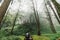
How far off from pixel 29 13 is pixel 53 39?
2.91ft

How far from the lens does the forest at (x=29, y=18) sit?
6129 mm

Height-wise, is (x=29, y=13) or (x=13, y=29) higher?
(x=29, y=13)

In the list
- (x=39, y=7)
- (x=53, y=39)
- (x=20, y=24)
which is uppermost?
(x=39, y=7)

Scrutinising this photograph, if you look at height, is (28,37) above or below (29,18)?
below

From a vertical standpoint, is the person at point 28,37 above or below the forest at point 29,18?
below

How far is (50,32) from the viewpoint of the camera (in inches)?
241

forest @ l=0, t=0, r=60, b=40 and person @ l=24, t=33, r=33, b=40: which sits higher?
forest @ l=0, t=0, r=60, b=40

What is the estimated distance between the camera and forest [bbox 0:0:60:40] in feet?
20.1

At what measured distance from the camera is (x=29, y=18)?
6156 mm

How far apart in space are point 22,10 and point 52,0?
2.63 ft

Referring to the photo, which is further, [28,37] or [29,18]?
[29,18]

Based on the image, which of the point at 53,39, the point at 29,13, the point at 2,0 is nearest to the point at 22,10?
the point at 29,13

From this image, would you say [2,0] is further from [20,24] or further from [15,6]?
[20,24]

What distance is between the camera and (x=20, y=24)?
243 inches
